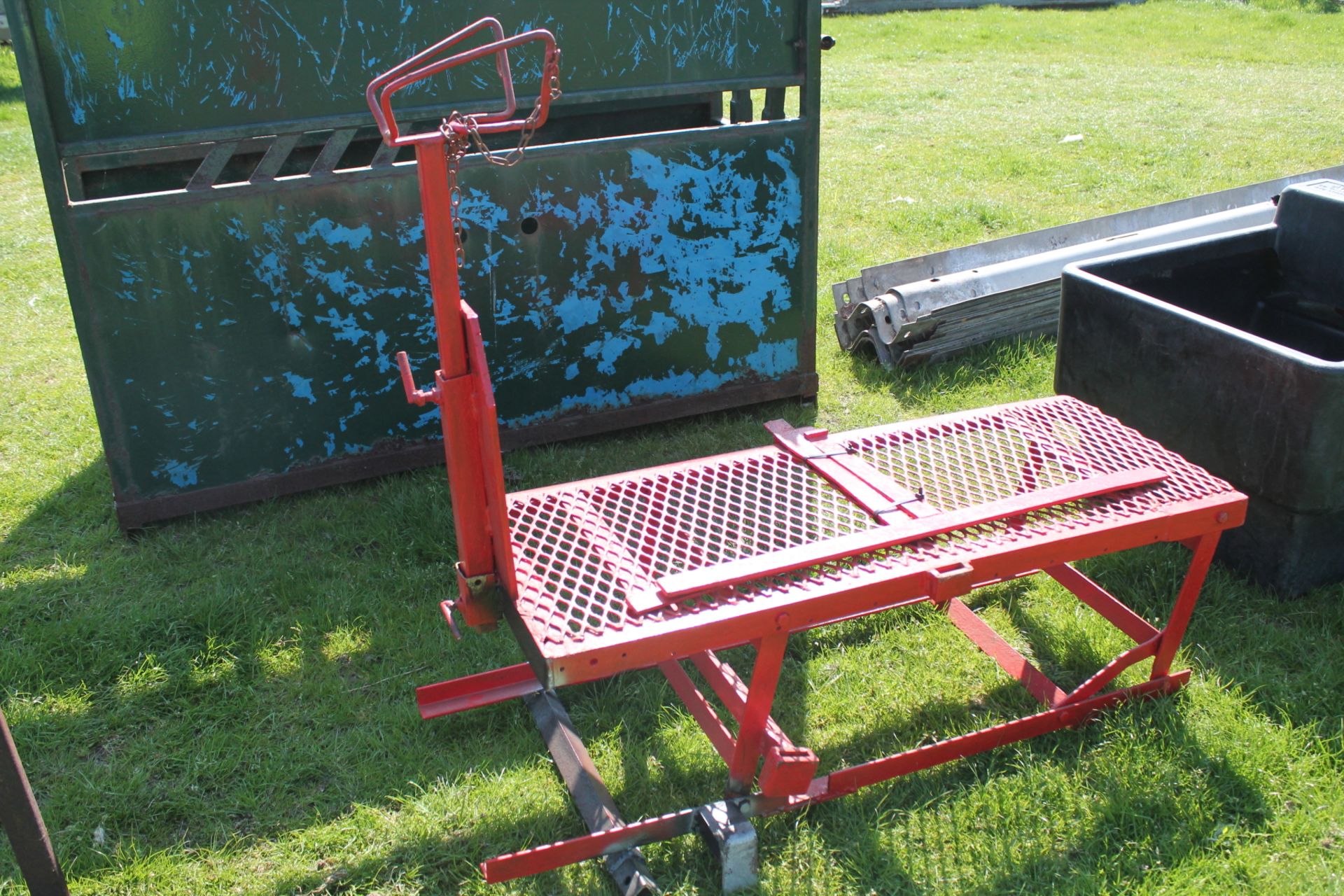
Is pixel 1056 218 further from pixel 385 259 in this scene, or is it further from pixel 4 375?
pixel 4 375

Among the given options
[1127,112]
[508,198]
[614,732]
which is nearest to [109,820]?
[614,732]

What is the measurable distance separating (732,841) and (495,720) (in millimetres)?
822

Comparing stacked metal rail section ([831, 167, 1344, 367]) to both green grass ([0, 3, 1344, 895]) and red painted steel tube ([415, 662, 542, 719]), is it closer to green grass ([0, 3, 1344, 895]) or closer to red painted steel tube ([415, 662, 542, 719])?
green grass ([0, 3, 1344, 895])

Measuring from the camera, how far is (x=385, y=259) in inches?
146

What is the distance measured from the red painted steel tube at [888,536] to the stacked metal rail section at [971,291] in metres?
1.97

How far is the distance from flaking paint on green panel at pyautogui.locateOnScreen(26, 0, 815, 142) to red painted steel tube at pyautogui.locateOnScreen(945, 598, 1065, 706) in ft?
6.85

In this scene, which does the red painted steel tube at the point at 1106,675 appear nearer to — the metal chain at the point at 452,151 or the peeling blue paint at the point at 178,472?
the metal chain at the point at 452,151

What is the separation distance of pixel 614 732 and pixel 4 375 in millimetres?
3623

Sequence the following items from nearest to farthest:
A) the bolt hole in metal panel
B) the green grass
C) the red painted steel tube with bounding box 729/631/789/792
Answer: the red painted steel tube with bounding box 729/631/789/792 → the green grass → the bolt hole in metal panel

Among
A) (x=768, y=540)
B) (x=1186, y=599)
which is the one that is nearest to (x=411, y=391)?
(x=768, y=540)

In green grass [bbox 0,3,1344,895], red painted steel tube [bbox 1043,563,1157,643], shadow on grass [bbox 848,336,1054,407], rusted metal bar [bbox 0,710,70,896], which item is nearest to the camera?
rusted metal bar [bbox 0,710,70,896]

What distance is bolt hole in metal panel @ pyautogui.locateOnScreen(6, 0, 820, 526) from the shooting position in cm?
331

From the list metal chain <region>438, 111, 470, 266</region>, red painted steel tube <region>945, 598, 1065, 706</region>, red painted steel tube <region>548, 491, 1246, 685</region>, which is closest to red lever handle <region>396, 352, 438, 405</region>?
metal chain <region>438, 111, 470, 266</region>

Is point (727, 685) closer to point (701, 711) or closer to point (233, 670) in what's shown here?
point (701, 711)
